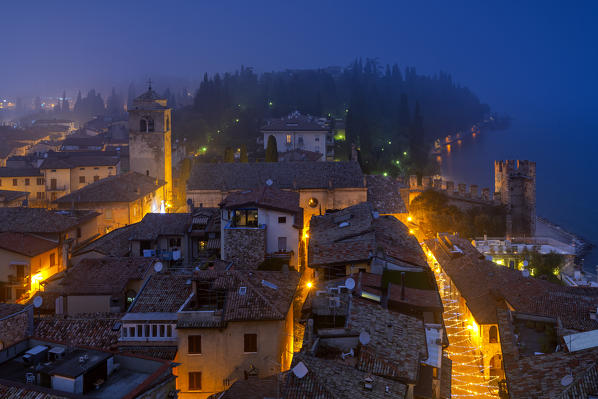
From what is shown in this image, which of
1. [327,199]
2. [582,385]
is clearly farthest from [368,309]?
[327,199]

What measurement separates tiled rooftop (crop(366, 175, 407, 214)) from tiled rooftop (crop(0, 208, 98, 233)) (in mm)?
11715

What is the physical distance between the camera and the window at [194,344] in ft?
39.8

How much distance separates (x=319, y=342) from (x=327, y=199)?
15724 millimetres

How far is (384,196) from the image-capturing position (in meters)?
27.2

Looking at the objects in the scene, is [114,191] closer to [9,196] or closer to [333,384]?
[9,196]

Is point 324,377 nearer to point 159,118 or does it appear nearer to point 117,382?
point 117,382

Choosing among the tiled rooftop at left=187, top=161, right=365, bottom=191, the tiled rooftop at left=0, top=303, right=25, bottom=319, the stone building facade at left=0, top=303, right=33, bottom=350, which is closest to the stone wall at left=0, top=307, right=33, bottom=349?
the stone building facade at left=0, top=303, right=33, bottom=350

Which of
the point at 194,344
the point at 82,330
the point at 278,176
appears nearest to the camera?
the point at 194,344

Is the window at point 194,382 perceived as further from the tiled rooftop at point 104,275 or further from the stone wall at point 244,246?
the stone wall at point 244,246

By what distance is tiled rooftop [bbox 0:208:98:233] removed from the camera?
21.4 meters

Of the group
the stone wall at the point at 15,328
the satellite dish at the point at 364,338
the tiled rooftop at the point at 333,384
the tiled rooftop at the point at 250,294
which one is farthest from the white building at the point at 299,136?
the tiled rooftop at the point at 333,384

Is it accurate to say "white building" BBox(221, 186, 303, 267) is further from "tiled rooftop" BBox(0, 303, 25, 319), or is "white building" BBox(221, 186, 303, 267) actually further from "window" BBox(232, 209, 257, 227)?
"tiled rooftop" BBox(0, 303, 25, 319)


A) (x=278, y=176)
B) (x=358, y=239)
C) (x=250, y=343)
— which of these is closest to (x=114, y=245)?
(x=358, y=239)

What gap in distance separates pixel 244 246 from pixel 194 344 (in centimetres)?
593
